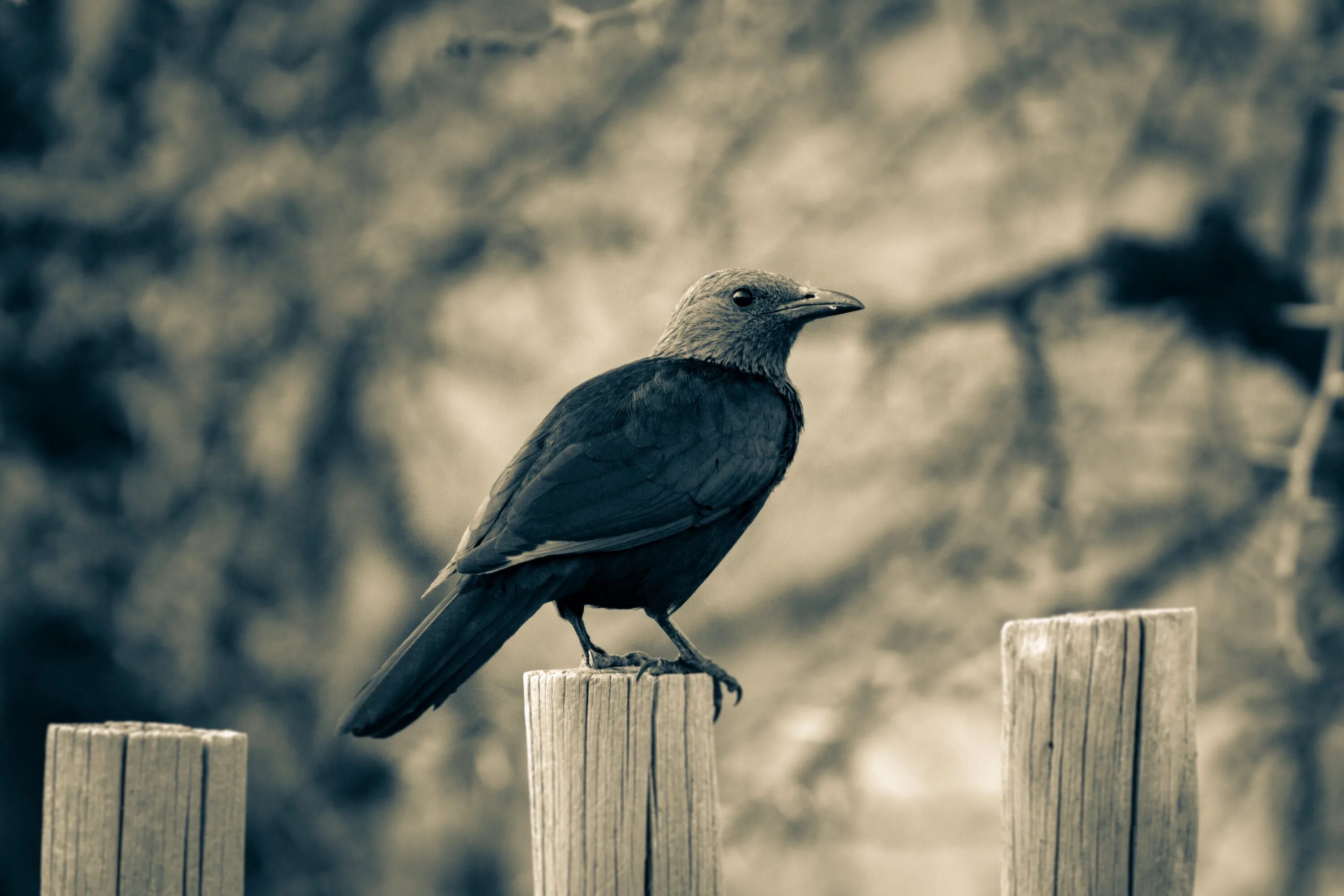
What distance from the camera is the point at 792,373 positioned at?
6500mm

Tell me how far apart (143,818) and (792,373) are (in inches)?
187

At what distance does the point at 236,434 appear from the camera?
6523mm

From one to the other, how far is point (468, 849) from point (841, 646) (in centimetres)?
203

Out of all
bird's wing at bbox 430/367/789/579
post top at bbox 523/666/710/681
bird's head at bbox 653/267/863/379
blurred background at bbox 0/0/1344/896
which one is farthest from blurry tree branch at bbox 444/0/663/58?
post top at bbox 523/666/710/681

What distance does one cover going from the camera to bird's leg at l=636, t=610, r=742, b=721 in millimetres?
2682

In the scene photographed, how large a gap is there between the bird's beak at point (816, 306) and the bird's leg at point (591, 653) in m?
1.08

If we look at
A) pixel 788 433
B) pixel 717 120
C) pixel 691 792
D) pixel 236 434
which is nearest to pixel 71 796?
pixel 691 792

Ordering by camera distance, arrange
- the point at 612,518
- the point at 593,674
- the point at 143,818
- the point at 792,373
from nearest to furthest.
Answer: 1. the point at 143,818
2. the point at 593,674
3. the point at 612,518
4. the point at 792,373

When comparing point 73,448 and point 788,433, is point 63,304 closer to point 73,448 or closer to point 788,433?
point 73,448

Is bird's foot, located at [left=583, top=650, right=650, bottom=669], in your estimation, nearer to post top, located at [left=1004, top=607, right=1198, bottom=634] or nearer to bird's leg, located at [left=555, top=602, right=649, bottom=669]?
bird's leg, located at [left=555, top=602, right=649, bottom=669]

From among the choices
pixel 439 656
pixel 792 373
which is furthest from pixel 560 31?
pixel 439 656

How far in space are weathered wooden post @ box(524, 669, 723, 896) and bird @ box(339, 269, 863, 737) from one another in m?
0.14

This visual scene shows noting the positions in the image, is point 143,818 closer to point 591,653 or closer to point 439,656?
point 439,656

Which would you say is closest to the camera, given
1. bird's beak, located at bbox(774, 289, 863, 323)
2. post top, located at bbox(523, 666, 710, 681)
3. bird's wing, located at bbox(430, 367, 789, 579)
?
post top, located at bbox(523, 666, 710, 681)
